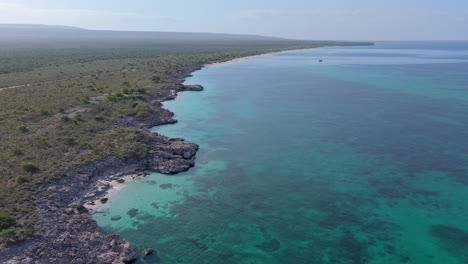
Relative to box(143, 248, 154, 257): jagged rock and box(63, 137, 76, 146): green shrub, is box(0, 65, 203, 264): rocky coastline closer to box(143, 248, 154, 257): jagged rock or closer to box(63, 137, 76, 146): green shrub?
box(143, 248, 154, 257): jagged rock

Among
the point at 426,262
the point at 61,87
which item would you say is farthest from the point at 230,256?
the point at 61,87

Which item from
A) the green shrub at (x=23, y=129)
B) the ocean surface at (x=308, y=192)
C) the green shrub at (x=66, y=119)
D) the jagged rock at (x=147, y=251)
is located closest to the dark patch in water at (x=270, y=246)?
the ocean surface at (x=308, y=192)

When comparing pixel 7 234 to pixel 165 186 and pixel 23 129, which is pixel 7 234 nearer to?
pixel 165 186

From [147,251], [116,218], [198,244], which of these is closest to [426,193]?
[198,244]

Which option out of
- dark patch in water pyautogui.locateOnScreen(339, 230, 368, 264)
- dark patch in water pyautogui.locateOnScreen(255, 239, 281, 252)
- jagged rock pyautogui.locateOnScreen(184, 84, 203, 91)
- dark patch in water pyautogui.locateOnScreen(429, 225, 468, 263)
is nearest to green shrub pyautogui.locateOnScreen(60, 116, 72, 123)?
dark patch in water pyautogui.locateOnScreen(255, 239, 281, 252)

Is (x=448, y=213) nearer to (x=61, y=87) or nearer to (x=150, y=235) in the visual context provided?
(x=150, y=235)
